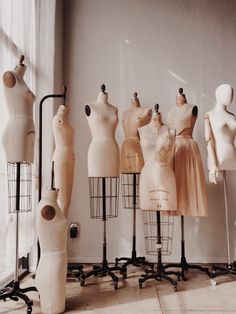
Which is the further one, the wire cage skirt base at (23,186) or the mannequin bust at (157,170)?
the mannequin bust at (157,170)

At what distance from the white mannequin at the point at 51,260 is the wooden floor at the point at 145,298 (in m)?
0.12

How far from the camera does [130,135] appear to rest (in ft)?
11.3

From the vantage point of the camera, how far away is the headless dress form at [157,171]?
2.87 meters

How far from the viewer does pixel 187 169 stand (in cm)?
324

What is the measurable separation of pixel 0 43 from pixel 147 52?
1.88 metres

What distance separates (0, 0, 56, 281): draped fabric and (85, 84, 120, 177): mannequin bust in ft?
1.80

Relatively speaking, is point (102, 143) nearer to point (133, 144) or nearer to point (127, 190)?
point (133, 144)

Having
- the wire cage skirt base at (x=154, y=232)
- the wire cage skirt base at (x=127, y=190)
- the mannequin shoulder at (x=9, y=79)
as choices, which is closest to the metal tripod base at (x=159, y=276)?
the wire cage skirt base at (x=154, y=232)

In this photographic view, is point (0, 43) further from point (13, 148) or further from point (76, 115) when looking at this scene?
point (76, 115)

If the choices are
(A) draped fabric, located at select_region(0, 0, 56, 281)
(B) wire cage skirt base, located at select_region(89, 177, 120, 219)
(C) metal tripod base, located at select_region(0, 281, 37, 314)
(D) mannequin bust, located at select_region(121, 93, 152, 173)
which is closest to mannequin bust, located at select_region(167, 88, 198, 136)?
(D) mannequin bust, located at select_region(121, 93, 152, 173)

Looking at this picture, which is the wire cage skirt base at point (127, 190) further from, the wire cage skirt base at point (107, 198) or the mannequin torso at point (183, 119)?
the mannequin torso at point (183, 119)

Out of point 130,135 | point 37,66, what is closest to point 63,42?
point 37,66

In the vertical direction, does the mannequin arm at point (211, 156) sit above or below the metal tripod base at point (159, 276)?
above

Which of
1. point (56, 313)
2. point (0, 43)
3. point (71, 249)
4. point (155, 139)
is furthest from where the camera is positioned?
point (71, 249)
